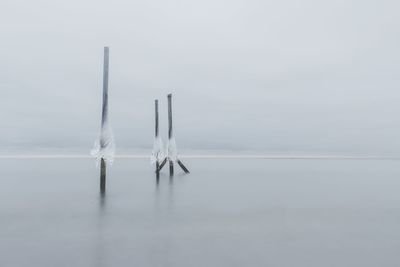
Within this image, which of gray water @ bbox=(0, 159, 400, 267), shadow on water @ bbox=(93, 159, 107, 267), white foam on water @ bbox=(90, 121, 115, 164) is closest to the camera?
shadow on water @ bbox=(93, 159, 107, 267)

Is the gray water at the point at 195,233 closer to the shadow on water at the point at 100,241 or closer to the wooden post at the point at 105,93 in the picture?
the shadow on water at the point at 100,241

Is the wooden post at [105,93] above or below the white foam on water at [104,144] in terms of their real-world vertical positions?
above

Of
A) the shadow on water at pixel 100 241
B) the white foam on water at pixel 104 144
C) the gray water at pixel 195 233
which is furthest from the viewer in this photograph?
the white foam on water at pixel 104 144

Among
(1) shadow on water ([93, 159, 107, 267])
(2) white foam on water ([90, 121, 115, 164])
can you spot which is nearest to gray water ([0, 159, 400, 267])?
(1) shadow on water ([93, 159, 107, 267])

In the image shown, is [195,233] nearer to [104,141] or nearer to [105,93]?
[104,141]

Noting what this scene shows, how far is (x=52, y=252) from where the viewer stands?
1041cm

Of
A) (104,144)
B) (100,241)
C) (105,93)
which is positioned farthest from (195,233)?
(105,93)

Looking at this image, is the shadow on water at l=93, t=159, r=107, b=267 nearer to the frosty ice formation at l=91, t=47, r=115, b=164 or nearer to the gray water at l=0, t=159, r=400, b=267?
the gray water at l=0, t=159, r=400, b=267

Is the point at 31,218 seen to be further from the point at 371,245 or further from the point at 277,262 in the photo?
the point at 371,245

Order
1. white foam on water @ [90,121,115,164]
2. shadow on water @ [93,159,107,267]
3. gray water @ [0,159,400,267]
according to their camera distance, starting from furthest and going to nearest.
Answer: white foam on water @ [90,121,115,164], gray water @ [0,159,400,267], shadow on water @ [93,159,107,267]

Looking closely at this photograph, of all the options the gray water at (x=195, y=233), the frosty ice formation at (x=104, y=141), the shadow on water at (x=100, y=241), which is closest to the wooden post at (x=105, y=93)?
the frosty ice formation at (x=104, y=141)

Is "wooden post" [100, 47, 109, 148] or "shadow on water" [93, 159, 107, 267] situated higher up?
"wooden post" [100, 47, 109, 148]

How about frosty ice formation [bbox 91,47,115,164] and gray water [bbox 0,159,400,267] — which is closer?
gray water [bbox 0,159,400,267]

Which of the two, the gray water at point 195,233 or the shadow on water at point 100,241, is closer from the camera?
the shadow on water at point 100,241
